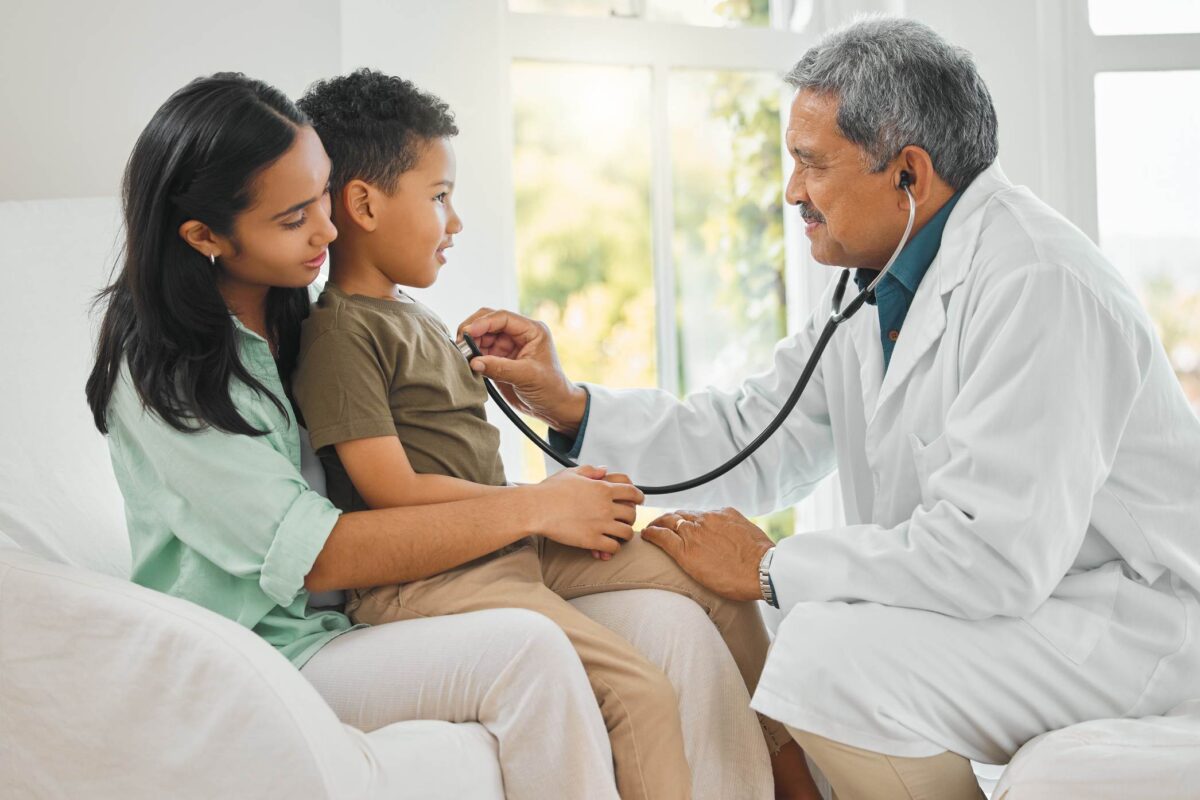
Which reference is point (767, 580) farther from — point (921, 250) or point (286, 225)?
point (286, 225)

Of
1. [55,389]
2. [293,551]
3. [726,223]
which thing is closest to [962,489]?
[293,551]

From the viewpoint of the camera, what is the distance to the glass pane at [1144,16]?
8.21ft

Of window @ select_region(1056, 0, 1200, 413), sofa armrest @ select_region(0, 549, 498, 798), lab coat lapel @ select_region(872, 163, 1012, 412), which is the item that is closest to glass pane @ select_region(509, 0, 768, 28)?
window @ select_region(1056, 0, 1200, 413)

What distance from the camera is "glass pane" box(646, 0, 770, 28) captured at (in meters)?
2.28

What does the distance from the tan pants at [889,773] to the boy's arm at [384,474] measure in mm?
505

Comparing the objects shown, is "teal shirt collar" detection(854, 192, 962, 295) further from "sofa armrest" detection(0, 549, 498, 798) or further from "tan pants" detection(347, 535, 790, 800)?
"sofa armrest" detection(0, 549, 498, 798)

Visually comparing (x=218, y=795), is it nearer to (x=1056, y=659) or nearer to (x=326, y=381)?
(x=326, y=381)

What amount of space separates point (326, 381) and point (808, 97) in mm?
729

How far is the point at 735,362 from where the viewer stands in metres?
2.39

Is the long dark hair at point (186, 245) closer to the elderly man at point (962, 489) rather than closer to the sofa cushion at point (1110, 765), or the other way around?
the elderly man at point (962, 489)

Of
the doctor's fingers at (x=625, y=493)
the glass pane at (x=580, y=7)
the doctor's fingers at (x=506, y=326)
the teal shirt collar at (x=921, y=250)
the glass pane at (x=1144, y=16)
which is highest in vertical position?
the glass pane at (x=1144, y=16)

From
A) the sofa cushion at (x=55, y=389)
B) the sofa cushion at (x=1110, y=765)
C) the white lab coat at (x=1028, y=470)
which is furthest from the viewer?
the sofa cushion at (x=55, y=389)

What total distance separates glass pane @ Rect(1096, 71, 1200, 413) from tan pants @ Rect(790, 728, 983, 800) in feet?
5.49

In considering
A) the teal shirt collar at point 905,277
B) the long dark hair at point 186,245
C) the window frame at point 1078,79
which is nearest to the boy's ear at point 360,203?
the long dark hair at point 186,245
